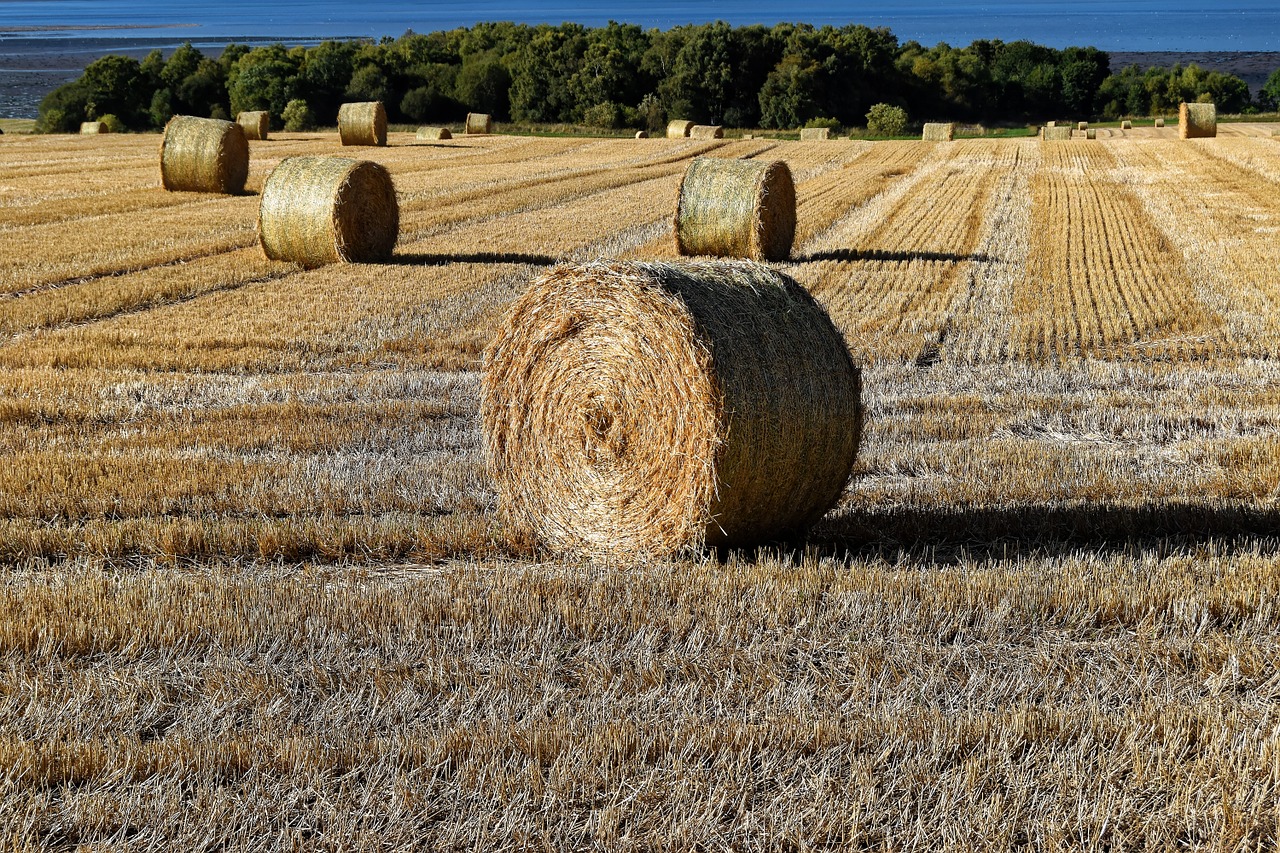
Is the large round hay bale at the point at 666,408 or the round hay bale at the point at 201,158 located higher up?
the round hay bale at the point at 201,158

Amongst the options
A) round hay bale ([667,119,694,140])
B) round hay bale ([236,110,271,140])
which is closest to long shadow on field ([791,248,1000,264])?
round hay bale ([236,110,271,140])

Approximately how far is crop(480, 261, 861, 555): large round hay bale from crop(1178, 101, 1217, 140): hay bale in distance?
3832 cm

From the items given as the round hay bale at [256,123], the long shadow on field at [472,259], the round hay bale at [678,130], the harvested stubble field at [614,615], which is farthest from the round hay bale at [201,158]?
the round hay bale at [678,130]

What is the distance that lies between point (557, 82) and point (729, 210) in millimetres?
42271

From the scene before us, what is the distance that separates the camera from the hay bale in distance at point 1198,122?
40.9 metres

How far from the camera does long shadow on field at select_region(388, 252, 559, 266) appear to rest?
1736 cm

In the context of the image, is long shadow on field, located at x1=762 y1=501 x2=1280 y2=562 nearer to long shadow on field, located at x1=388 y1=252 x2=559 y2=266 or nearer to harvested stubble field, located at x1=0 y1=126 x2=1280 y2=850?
harvested stubble field, located at x1=0 y1=126 x2=1280 y2=850

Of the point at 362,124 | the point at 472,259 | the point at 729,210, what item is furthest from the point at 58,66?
the point at 729,210

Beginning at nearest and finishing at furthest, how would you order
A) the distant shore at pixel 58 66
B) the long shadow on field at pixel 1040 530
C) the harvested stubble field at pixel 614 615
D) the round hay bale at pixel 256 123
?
the harvested stubble field at pixel 614 615 < the long shadow on field at pixel 1040 530 < the round hay bale at pixel 256 123 < the distant shore at pixel 58 66

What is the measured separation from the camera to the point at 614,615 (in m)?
5.68

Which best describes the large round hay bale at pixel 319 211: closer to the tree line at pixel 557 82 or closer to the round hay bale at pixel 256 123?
the round hay bale at pixel 256 123

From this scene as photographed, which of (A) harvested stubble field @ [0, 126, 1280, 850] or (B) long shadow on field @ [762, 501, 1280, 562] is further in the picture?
(B) long shadow on field @ [762, 501, 1280, 562]

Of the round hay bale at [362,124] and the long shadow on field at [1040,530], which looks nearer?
the long shadow on field at [1040,530]

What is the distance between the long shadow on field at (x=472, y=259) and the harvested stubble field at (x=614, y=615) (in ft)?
12.3
